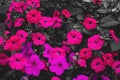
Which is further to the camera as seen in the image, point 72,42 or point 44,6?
point 44,6

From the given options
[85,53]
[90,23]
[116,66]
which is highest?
[90,23]

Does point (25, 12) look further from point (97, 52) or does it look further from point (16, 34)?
point (97, 52)

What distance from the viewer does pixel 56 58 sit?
3.02 meters

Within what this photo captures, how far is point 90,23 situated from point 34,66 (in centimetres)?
59

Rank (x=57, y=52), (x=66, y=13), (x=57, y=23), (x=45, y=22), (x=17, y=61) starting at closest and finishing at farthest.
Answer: (x=17, y=61), (x=57, y=52), (x=45, y=22), (x=57, y=23), (x=66, y=13)

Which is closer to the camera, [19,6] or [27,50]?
[27,50]

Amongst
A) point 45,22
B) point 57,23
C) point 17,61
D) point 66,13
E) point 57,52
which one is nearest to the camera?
point 17,61

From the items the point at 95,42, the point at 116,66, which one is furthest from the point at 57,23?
the point at 116,66

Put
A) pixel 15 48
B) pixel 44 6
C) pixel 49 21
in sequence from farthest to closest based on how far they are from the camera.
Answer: pixel 44 6
pixel 49 21
pixel 15 48

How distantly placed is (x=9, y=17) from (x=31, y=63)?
0.52 meters

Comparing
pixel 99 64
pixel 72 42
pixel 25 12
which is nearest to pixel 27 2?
pixel 25 12

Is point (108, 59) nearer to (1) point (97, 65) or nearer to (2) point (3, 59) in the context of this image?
(1) point (97, 65)

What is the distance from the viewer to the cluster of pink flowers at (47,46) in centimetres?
299

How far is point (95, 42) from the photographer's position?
3.11 m
